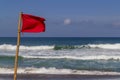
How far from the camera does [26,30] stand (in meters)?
10.7

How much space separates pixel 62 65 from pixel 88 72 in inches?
165

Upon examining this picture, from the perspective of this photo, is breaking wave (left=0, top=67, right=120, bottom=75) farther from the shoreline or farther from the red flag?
the red flag

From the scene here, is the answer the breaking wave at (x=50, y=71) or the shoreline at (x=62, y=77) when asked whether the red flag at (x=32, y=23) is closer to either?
the shoreline at (x=62, y=77)

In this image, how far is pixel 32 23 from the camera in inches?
416

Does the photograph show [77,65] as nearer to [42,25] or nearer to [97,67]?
[97,67]

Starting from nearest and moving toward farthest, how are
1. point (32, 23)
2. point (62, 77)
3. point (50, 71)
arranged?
1. point (32, 23)
2. point (62, 77)
3. point (50, 71)

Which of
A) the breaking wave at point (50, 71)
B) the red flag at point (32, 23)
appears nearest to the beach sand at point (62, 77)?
the breaking wave at point (50, 71)

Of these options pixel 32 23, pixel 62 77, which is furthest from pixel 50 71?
pixel 32 23

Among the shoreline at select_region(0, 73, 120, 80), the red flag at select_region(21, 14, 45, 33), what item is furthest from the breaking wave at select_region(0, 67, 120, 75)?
the red flag at select_region(21, 14, 45, 33)

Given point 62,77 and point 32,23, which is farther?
point 62,77

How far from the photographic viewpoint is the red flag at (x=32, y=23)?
417 inches

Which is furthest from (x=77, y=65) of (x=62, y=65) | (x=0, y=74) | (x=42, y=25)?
(x=42, y=25)

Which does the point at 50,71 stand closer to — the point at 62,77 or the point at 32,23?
the point at 62,77

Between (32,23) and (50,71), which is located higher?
(32,23)
